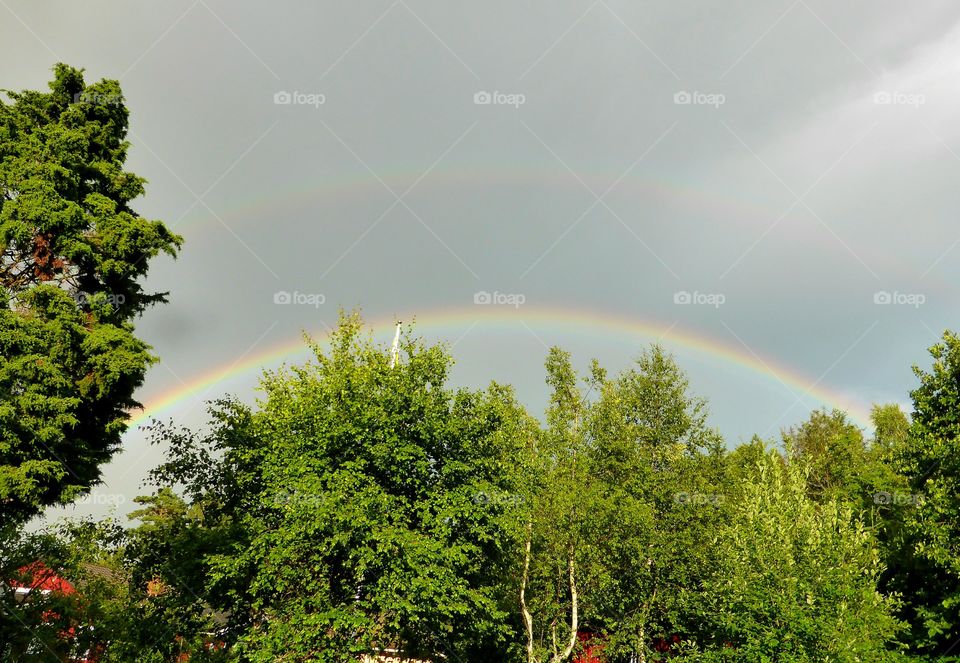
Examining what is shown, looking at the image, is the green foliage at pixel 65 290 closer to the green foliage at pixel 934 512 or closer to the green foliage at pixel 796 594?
the green foliage at pixel 796 594

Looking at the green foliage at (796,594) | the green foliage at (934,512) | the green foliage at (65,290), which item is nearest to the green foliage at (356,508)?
the green foliage at (65,290)

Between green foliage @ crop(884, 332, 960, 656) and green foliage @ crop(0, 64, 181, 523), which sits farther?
green foliage @ crop(884, 332, 960, 656)

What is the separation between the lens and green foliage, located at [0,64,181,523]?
1998cm

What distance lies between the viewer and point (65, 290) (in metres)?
22.4

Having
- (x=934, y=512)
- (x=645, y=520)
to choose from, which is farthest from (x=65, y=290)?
(x=934, y=512)

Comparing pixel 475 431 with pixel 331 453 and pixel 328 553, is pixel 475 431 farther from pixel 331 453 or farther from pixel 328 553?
pixel 328 553

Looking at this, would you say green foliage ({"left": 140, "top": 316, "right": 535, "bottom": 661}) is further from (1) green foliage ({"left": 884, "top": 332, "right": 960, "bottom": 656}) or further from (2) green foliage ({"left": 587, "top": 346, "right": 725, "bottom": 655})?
(1) green foliage ({"left": 884, "top": 332, "right": 960, "bottom": 656})

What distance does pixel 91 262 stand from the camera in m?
23.7

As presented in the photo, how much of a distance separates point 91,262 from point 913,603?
1572 inches

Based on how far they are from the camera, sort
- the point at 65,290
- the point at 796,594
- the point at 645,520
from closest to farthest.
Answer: the point at 796,594 → the point at 65,290 → the point at 645,520

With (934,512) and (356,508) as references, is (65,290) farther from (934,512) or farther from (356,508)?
(934,512)

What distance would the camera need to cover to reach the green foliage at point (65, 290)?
787 inches

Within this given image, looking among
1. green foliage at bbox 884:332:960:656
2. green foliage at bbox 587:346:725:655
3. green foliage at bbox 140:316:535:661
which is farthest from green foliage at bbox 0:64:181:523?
green foliage at bbox 884:332:960:656

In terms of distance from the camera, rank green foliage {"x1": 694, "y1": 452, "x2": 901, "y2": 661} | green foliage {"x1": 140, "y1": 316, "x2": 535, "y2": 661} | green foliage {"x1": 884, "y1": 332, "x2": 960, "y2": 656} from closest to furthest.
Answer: green foliage {"x1": 694, "y1": 452, "x2": 901, "y2": 661} → green foliage {"x1": 140, "y1": 316, "x2": 535, "y2": 661} → green foliage {"x1": 884, "y1": 332, "x2": 960, "y2": 656}
